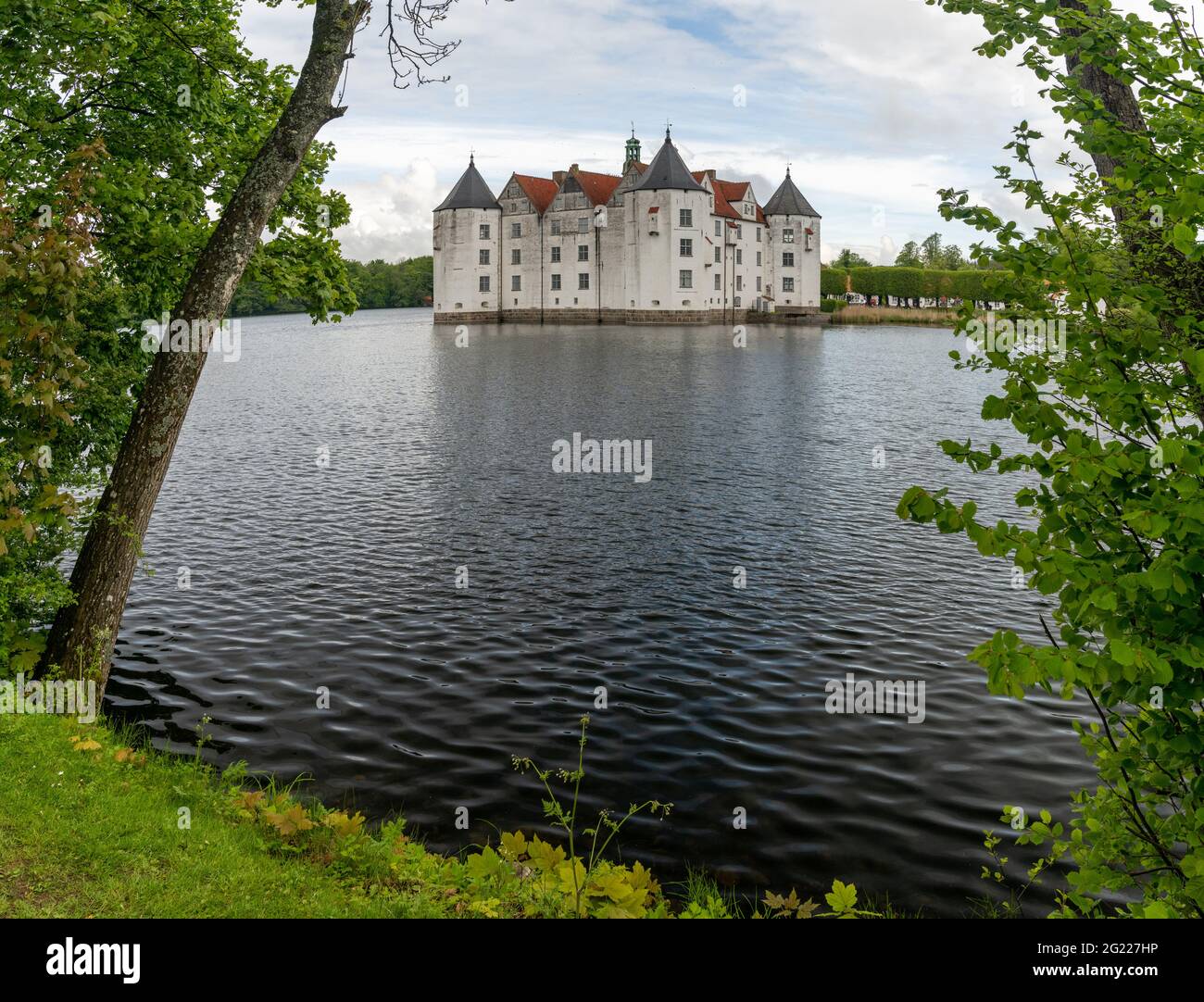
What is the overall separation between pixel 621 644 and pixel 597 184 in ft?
314

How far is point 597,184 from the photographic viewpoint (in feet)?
333

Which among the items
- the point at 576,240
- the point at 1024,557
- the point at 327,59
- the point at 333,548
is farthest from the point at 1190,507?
the point at 576,240

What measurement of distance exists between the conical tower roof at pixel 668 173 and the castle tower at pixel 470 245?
18.6 meters

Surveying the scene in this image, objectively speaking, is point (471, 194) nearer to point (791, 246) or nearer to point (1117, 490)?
point (791, 246)

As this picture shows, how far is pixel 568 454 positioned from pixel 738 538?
9394 millimetres

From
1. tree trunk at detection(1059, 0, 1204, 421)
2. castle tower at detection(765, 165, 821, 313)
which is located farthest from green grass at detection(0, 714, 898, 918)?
castle tower at detection(765, 165, 821, 313)

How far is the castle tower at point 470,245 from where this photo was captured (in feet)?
337

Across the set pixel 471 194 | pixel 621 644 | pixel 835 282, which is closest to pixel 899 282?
pixel 835 282

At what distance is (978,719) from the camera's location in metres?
10.5

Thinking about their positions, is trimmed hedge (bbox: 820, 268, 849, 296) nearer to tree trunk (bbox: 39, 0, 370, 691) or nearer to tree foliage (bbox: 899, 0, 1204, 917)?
tree trunk (bbox: 39, 0, 370, 691)

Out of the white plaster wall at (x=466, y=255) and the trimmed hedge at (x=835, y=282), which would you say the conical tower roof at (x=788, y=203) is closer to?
the trimmed hedge at (x=835, y=282)

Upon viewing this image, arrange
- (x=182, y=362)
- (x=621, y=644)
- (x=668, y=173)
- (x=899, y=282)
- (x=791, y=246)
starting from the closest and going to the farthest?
1. (x=182, y=362)
2. (x=621, y=644)
3. (x=668, y=173)
4. (x=791, y=246)
5. (x=899, y=282)

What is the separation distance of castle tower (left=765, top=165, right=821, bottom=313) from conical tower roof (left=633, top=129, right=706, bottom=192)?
17312 mm

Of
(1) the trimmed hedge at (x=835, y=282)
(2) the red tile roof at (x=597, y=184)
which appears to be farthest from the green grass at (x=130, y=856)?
(1) the trimmed hedge at (x=835, y=282)
